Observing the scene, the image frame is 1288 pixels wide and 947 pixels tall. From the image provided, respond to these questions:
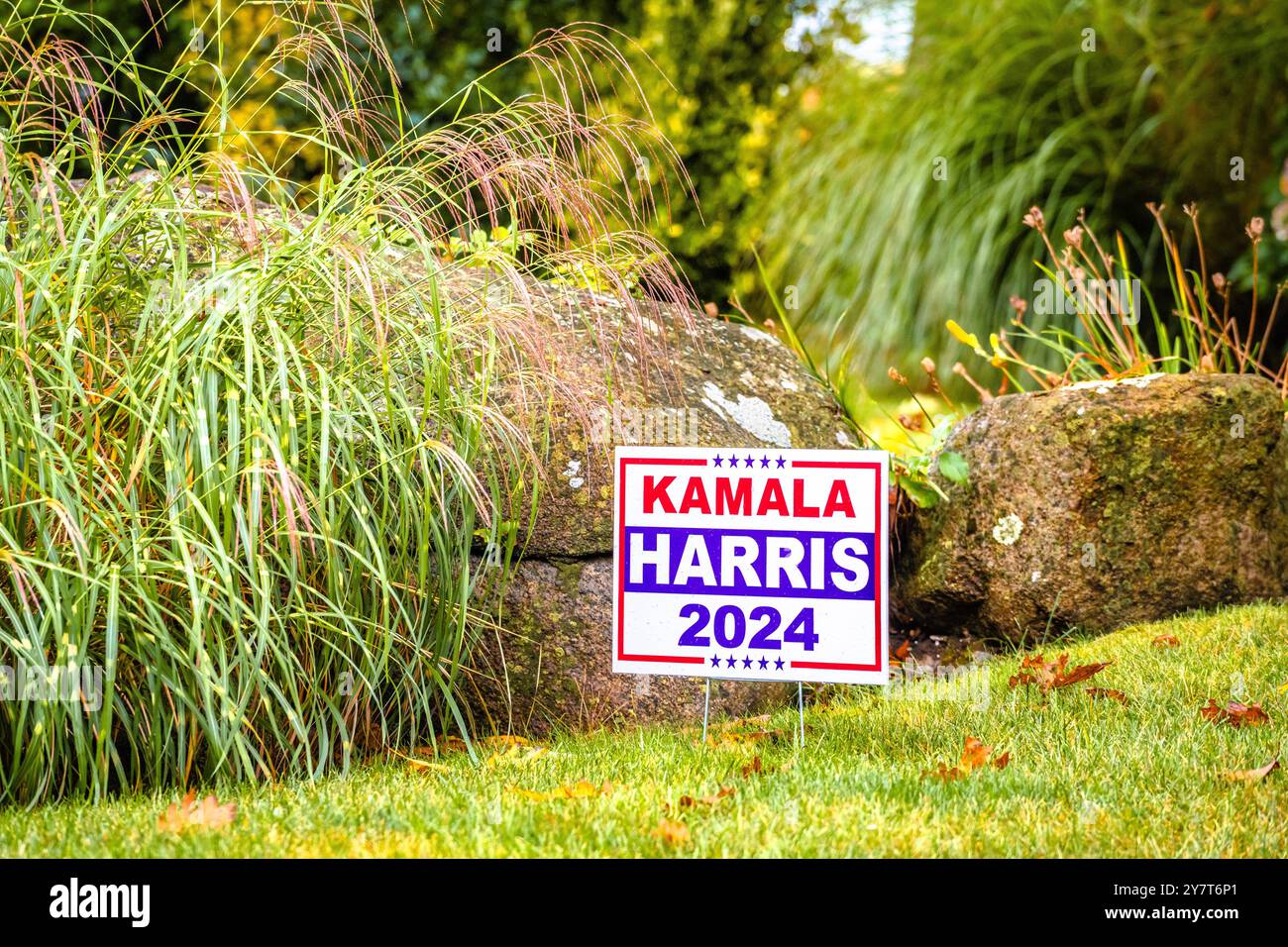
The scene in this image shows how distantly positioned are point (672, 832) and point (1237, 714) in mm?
1598

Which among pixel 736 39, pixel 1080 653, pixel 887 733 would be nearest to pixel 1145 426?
pixel 1080 653

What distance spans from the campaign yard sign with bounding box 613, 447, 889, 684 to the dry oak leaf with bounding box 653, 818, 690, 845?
750 millimetres

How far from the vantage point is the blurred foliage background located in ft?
22.4

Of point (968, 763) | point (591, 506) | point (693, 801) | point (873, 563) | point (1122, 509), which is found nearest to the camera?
point (693, 801)

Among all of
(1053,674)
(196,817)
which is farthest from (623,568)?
(1053,674)

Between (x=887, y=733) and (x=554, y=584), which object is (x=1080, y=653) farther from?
(x=554, y=584)

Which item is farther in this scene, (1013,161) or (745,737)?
(1013,161)

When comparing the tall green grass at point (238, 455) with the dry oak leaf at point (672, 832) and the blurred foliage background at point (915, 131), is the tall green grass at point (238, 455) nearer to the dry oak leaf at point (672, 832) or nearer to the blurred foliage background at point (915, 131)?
the dry oak leaf at point (672, 832)

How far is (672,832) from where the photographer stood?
225 cm

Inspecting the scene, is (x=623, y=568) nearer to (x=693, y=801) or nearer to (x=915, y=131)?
(x=693, y=801)

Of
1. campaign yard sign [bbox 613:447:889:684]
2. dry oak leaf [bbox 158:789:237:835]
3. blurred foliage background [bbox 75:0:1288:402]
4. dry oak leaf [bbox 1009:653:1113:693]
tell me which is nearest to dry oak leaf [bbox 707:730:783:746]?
campaign yard sign [bbox 613:447:889:684]

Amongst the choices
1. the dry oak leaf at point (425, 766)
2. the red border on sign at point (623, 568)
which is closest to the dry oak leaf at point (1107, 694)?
the red border on sign at point (623, 568)

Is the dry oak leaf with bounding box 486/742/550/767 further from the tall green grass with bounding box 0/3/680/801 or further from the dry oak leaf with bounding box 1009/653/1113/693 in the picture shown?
the dry oak leaf with bounding box 1009/653/1113/693

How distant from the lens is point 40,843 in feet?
7.39
